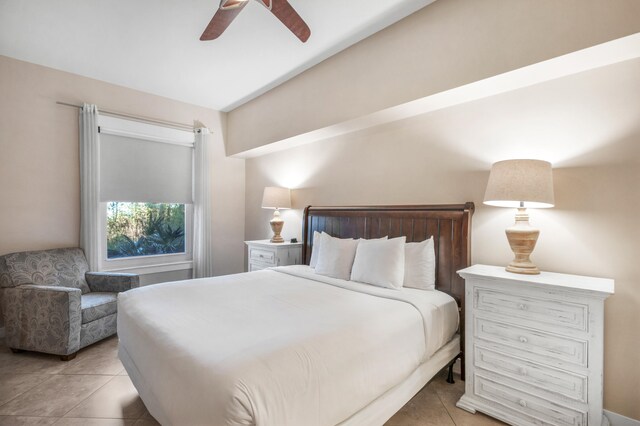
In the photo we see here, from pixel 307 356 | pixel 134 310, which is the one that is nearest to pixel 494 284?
pixel 307 356

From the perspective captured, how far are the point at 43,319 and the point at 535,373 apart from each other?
3.81m

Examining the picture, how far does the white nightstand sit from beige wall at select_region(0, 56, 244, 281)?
2152mm

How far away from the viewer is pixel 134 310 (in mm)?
1872

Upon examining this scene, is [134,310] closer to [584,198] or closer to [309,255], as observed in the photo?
[309,255]

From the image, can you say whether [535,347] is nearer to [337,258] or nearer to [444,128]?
[337,258]

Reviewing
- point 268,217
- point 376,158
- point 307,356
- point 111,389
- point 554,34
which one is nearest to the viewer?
point 307,356

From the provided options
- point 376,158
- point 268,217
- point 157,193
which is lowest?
point 268,217

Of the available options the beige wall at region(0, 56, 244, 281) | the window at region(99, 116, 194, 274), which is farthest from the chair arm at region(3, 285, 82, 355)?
the window at region(99, 116, 194, 274)

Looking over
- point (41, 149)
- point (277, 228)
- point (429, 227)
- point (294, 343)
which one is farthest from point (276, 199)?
point (294, 343)

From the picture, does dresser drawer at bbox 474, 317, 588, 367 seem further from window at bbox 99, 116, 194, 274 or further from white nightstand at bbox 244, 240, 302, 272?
window at bbox 99, 116, 194, 274

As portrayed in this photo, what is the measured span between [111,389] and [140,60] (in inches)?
124

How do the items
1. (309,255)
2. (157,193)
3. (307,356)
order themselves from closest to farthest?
(307,356) < (309,255) < (157,193)

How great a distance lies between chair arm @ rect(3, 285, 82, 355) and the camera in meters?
2.62

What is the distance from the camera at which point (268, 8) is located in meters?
1.86
